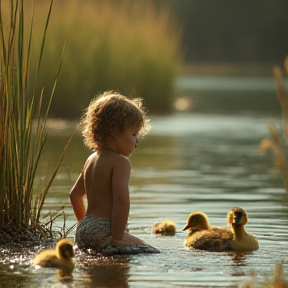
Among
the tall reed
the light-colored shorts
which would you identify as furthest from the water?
the tall reed

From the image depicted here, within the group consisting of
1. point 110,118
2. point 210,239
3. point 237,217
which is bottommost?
point 210,239

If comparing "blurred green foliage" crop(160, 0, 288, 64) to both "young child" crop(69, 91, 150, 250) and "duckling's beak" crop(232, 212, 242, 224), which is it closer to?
"duckling's beak" crop(232, 212, 242, 224)

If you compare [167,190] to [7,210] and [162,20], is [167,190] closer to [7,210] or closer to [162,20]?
[7,210]

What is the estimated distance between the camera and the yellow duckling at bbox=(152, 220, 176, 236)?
309 inches

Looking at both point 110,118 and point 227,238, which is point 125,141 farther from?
point 227,238

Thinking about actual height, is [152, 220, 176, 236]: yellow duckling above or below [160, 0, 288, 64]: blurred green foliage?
below

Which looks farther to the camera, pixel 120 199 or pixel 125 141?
pixel 125 141

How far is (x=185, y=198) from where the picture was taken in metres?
10.1

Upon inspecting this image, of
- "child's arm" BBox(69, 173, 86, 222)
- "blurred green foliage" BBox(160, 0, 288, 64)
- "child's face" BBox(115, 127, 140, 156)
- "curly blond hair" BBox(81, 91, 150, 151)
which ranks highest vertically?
"blurred green foliage" BBox(160, 0, 288, 64)

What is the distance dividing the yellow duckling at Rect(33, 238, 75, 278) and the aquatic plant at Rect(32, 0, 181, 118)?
11919 mm

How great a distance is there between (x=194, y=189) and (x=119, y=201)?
13.3ft

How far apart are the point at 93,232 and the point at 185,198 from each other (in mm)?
3377

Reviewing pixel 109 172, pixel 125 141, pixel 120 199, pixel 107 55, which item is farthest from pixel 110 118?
pixel 107 55


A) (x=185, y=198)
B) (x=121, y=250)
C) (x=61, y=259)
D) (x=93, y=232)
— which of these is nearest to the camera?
(x=61, y=259)
